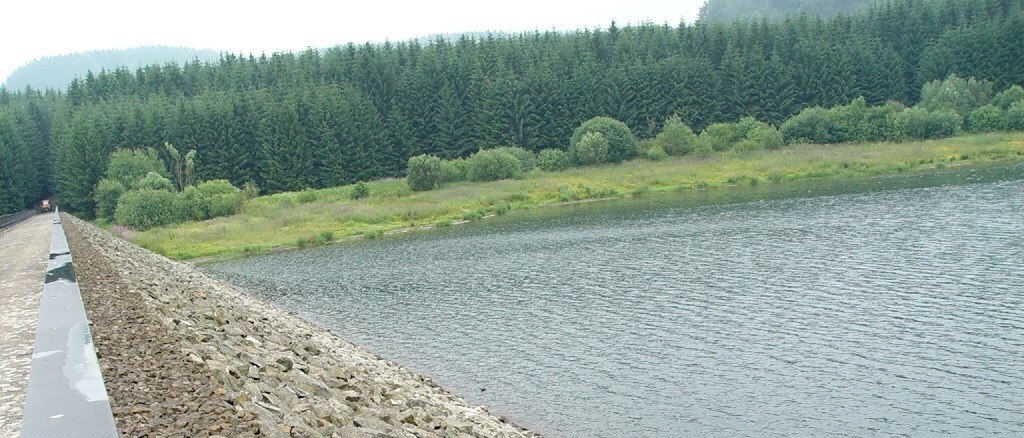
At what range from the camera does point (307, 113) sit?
129000 millimetres

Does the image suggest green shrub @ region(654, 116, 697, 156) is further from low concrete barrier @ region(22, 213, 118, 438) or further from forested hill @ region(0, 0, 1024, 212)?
low concrete barrier @ region(22, 213, 118, 438)

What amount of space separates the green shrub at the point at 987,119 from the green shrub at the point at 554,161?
5661cm

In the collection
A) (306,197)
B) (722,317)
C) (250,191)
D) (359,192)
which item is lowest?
(722,317)

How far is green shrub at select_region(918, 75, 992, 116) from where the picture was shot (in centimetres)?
11925

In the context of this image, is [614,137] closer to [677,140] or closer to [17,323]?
[677,140]

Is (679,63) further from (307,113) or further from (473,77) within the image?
(307,113)

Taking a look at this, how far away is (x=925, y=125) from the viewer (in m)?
112

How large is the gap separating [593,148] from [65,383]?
106892 mm

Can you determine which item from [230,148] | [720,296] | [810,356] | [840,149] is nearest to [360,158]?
[230,148]

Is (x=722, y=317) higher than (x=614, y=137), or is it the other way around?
(x=614, y=137)

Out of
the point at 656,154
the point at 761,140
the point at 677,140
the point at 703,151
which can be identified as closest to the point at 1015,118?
the point at 761,140

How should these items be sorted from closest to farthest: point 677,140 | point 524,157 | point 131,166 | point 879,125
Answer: point 131,166 < point 879,125 < point 677,140 < point 524,157

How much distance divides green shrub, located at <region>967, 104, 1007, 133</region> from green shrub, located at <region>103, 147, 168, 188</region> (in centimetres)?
11363

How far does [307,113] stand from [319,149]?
786 cm
